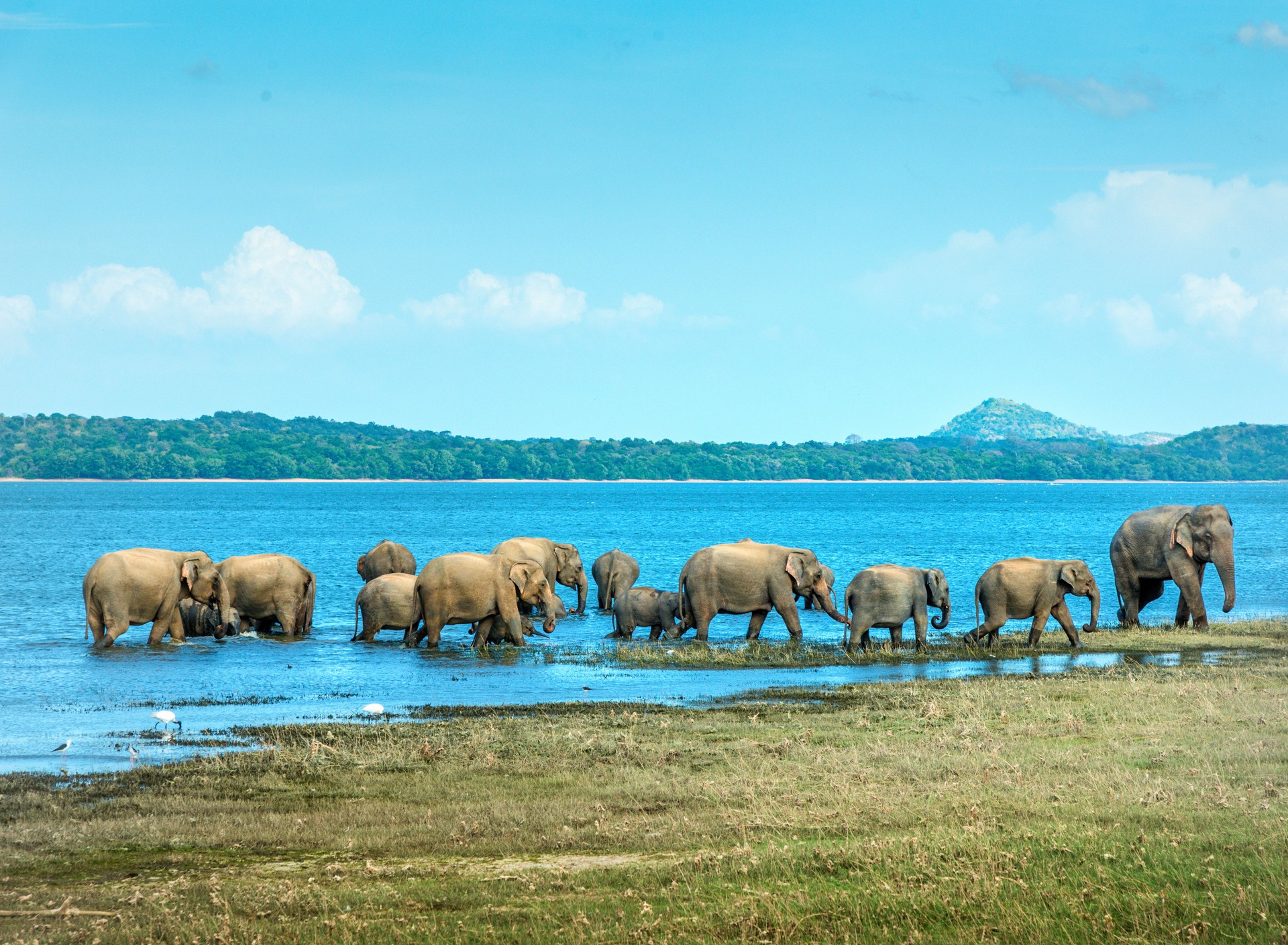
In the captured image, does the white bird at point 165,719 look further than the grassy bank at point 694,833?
Yes

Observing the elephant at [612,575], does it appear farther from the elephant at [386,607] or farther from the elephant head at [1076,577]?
the elephant head at [1076,577]

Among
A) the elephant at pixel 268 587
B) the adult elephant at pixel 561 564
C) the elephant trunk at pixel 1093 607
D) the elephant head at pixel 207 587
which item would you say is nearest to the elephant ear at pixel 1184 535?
the elephant trunk at pixel 1093 607

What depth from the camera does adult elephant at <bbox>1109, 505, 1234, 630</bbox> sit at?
3069 centimetres

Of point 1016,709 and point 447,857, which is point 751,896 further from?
point 1016,709

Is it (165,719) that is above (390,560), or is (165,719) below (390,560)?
below

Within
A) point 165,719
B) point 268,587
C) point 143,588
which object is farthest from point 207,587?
point 165,719

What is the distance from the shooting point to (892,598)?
90.8ft

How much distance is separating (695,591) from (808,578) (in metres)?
2.68

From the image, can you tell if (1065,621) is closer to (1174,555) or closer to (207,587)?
(1174,555)

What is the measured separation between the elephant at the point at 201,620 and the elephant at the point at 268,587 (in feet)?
1.80

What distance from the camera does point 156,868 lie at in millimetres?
11805

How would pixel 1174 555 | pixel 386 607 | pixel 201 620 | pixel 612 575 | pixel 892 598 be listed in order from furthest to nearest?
pixel 612 575, pixel 201 620, pixel 386 607, pixel 1174 555, pixel 892 598

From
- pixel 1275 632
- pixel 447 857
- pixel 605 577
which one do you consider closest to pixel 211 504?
pixel 605 577

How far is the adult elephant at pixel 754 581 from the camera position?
100ft
